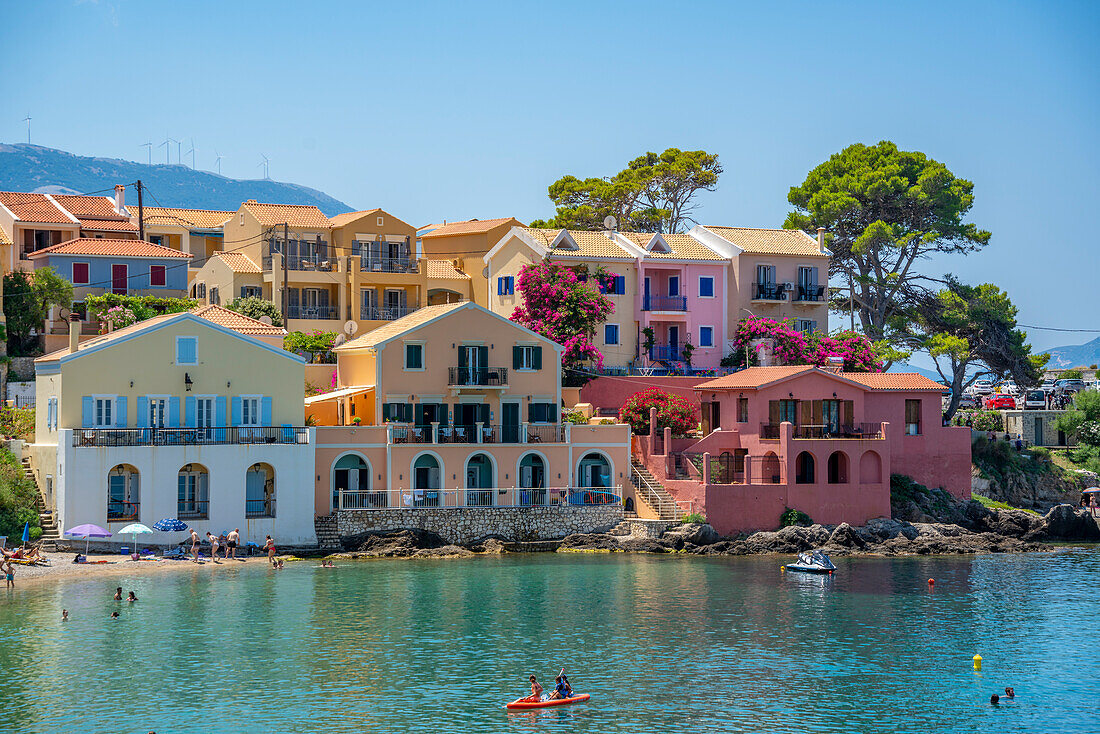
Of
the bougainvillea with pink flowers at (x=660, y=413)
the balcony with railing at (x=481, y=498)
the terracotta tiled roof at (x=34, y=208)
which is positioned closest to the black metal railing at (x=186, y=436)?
the balcony with railing at (x=481, y=498)

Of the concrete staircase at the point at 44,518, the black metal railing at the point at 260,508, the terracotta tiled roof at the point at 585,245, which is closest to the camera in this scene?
the concrete staircase at the point at 44,518

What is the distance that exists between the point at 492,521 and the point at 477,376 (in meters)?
7.30

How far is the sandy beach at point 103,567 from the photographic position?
1955 inches

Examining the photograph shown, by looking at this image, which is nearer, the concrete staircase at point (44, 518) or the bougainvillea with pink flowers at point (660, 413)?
the concrete staircase at point (44, 518)

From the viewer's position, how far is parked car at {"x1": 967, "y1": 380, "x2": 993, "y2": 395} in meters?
114

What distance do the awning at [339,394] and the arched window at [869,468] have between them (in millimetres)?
24554

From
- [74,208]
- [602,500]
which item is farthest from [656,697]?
[74,208]

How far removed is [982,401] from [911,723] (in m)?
69.7

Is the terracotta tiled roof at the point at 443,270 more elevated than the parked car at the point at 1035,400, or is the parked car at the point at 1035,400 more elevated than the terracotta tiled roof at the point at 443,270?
the terracotta tiled roof at the point at 443,270

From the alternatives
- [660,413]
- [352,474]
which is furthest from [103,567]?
[660,413]

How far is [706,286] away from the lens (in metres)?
79.9

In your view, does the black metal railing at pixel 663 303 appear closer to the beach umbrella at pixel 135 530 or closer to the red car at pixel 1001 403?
the red car at pixel 1001 403

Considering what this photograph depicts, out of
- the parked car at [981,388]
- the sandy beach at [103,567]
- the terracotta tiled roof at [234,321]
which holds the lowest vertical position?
the sandy beach at [103,567]

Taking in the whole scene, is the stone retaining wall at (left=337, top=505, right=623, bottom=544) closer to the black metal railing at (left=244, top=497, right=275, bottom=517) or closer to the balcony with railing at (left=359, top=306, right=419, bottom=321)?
the black metal railing at (left=244, top=497, right=275, bottom=517)
